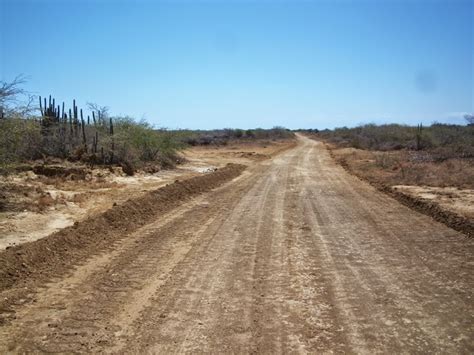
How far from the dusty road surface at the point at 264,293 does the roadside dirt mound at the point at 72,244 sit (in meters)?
0.38

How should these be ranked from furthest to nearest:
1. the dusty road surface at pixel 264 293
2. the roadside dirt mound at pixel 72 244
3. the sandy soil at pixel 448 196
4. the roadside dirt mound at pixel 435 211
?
the sandy soil at pixel 448 196, the roadside dirt mound at pixel 435 211, the roadside dirt mound at pixel 72 244, the dusty road surface at pixel 264 293

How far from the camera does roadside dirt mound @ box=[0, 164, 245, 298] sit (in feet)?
25.6

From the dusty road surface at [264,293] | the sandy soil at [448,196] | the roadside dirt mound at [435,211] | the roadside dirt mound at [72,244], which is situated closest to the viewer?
the dusty road surface at [264,293]

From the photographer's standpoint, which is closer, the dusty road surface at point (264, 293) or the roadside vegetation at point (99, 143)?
the dusty road surface at point (264, 293)

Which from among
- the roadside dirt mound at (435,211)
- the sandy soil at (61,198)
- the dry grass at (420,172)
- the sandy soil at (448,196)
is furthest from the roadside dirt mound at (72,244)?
the dry grass at (420,172)

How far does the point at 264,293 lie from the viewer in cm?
711

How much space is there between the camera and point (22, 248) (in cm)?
888

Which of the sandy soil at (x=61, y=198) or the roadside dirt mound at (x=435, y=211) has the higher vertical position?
the sandy soil at (x=61, y=198)

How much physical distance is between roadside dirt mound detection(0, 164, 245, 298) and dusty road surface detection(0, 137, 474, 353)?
380 mm

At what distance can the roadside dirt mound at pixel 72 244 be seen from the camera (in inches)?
307

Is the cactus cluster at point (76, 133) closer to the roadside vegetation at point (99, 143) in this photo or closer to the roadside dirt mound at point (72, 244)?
the roadside vegetation at point (99, 143)

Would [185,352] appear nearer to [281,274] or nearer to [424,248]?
[281,274]

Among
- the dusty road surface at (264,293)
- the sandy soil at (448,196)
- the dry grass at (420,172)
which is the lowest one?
the dusty road surface at (264,293)

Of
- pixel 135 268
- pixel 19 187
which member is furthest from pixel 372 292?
pixel 19 187
